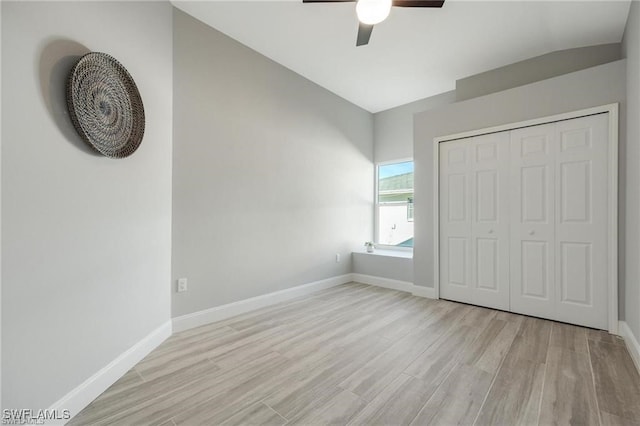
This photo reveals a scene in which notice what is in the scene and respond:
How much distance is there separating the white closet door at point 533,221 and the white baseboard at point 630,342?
0.48 metres

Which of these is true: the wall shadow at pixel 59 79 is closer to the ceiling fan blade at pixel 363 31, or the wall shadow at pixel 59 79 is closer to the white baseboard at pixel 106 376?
the white baseboard at pixel 106 376

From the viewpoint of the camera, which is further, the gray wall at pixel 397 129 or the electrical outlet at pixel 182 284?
the gray wall at pixel 397 129

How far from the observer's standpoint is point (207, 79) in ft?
8.87

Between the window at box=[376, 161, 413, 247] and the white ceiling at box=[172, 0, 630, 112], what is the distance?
1589 mm

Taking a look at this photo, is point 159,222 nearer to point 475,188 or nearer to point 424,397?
point 424,397

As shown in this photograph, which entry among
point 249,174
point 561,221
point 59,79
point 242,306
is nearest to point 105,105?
point 59,79

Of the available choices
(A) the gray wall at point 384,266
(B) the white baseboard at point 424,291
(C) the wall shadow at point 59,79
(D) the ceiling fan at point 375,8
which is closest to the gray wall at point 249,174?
(A) the gray wall at point 384,266

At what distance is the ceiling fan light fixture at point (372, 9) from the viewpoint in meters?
1.77

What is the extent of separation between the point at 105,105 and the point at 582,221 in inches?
160

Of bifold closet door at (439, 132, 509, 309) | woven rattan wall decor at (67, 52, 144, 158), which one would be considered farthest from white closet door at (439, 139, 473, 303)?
woven rattan wall decor at (67, 52, 144, 158)

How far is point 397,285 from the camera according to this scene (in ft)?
12.9

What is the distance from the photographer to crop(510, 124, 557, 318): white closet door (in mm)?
2771

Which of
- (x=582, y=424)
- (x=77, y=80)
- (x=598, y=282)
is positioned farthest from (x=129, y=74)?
(x=598, y=282)

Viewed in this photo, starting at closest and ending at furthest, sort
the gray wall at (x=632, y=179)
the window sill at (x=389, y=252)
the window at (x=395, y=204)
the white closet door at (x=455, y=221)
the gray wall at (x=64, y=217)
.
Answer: the gray wall at (x=64, y=217), the gray wall at (x=632, y=179), the white closet door at (x=455, y=221), the window sill at (x=389, y=252), the window at (x=395, y=204)
